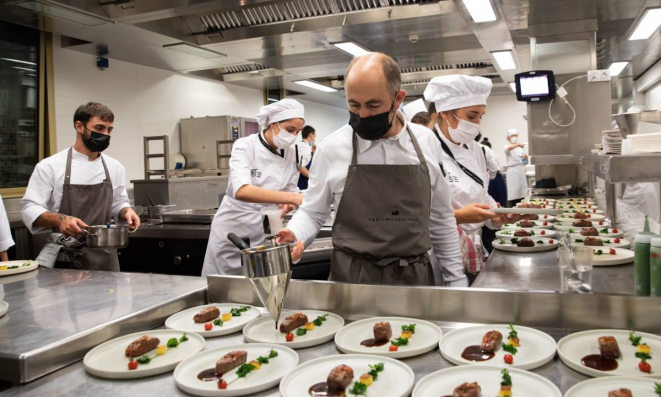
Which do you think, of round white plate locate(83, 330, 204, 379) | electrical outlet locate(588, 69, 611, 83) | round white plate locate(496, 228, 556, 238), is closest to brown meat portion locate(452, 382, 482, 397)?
round white plate locate(83, 330, 204, 379)

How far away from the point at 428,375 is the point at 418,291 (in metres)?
0.45

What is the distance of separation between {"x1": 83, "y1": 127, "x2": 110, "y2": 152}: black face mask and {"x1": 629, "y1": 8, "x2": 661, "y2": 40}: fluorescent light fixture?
5010 millimetres

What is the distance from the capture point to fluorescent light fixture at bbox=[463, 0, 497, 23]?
12.6 feet

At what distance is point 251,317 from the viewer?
1.72 meters

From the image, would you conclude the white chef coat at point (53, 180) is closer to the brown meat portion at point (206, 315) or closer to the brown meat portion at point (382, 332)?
→ the brown meat portion at point (206, 315)

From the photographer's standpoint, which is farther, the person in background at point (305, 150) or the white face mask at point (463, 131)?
the person in background at point (305, 150)

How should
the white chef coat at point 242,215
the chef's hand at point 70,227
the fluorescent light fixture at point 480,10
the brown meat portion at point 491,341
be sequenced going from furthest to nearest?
1. the fluorescent light fixture at point 480,10
2. the white chef coat at point 242,215
3. the chef's hand at point 70,227
4. the brown meat portion at point 491,341

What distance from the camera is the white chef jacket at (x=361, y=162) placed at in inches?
80.3

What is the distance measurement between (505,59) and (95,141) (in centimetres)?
535

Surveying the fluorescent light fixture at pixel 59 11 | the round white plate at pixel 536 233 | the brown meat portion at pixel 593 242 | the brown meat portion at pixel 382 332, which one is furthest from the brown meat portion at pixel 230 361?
the fluorescent light fixture at pixel 59 11

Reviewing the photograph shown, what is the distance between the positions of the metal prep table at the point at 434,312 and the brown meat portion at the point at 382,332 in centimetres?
12

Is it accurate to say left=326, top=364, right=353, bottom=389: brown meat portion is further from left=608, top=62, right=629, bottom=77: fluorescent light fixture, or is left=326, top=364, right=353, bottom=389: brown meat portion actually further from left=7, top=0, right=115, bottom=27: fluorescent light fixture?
left=608, top=62, right=629, bottom=77: fluorescent light fixture

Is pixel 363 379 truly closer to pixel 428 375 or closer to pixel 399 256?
pixel 428 375

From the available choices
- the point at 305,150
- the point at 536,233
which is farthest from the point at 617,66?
the point at 536,233
